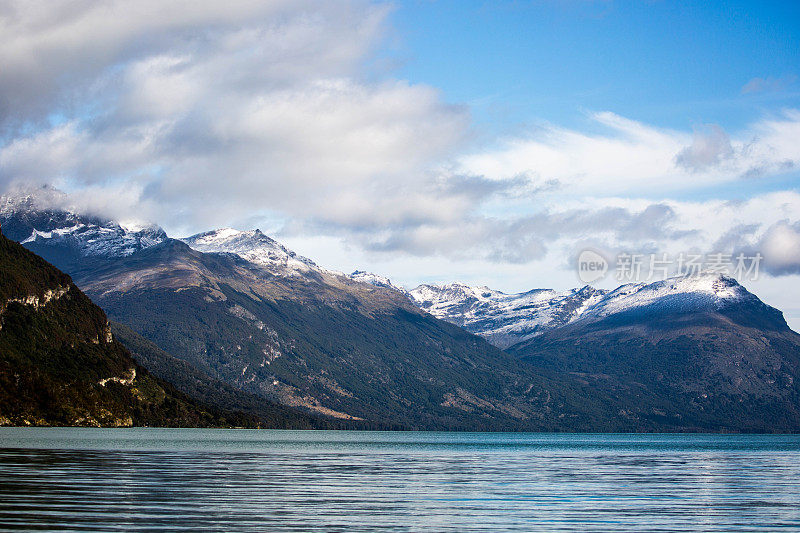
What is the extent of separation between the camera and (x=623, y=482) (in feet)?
318

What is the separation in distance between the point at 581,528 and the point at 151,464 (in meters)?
71.0

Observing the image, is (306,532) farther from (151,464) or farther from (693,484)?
(151,464)

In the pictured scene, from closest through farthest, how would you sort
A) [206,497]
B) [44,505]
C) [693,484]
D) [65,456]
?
[44,505] → [206,497] → [693,484] → [65,456]

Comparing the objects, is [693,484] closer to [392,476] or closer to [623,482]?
[623,482]

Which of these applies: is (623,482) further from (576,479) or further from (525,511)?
(525,511)

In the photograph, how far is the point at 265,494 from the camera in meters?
73.4

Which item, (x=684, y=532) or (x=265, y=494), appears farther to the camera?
(x=265, y=494)

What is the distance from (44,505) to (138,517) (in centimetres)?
754

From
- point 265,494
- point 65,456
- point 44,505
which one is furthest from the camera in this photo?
point 65,456

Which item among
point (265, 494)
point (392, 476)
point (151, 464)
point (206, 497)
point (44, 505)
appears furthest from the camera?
point (151, 464)

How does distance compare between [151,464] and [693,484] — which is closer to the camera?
[693,484]

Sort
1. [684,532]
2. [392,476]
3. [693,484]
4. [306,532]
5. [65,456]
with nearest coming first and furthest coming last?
[306,532] < [684,532] < [693,484] < [392,476] < [65,456]

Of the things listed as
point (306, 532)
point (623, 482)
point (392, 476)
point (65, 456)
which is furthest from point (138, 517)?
point (65, 456)

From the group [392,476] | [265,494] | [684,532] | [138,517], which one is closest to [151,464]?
[392,476]
